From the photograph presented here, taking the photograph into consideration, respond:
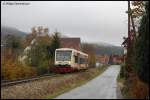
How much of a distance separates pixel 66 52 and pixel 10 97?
104 ft

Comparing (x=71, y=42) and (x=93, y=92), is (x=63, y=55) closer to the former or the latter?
(x=93, y=92)

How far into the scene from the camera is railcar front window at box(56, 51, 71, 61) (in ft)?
178

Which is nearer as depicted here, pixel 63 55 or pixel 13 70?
pixel 13 70

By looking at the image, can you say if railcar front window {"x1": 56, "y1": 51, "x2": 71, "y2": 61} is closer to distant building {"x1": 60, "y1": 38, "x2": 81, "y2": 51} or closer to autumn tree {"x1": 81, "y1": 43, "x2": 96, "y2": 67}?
autumn tree {"x1": 81, "y1": 43, "x2": 96, "y2": 67}

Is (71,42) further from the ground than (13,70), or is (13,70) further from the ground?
(71,42)

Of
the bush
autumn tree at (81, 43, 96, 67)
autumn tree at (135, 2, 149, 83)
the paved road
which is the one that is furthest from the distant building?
autumn tree at (135, 2, 149, 83)

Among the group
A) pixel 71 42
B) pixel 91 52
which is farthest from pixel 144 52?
pixel 71 42

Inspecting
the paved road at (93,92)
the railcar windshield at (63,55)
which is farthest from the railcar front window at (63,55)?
the paved road at (93,92)

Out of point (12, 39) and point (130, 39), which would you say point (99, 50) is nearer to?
point (12, 39)

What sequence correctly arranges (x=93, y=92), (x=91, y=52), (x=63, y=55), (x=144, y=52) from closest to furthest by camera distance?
(x=144, y=52) → (x=93, y=92) → (x=63, y=55) → (x=91, y=52)

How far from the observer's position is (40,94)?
89.9ft

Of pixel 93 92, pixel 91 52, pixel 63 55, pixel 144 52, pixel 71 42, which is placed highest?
pixel 71 42

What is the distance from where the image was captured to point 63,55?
54.8 metres

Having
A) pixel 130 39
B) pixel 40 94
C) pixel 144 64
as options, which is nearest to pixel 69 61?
pixel 130 39
